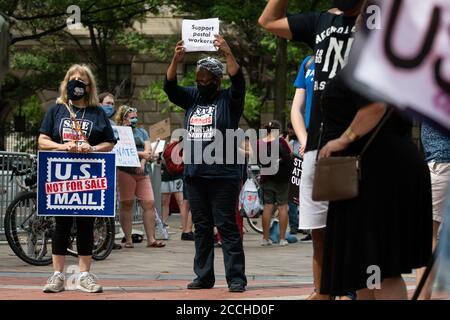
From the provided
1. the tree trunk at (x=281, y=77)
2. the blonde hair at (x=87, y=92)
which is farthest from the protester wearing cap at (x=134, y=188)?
the tree trunk at (x=281, y=77)

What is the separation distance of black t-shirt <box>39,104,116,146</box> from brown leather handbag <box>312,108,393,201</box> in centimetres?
375


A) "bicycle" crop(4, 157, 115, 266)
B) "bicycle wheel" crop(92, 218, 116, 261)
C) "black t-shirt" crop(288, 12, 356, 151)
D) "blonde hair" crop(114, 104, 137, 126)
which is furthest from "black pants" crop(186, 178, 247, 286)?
"blonde hair" crop(114, 104, 137, 126)

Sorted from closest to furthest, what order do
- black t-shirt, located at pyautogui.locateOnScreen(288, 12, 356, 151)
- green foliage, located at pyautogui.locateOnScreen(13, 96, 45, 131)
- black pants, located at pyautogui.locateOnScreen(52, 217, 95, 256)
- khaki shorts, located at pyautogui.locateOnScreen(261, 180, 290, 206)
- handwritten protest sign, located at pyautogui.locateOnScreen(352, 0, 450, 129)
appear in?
handwritten protest sign, located at pyautogui.locateOnScreen(352, 0, 450, 129), black t-shirt, located at pyautogui.locateOnScreen(288, 12, 356, 151), black pants, located at pyautogui.locateOnScreen(52, 217, 95, 256), khaki shorts, located at pyautogui.locateOnScreen(261, 180, 290, 206), green foliage, located at pyautogui.locateOnScreen(13, 96, 45, 131)

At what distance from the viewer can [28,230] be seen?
1082cm

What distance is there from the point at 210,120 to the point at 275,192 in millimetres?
6549

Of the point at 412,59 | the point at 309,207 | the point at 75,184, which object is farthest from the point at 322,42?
the point at 75,184

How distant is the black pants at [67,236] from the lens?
8727 mm

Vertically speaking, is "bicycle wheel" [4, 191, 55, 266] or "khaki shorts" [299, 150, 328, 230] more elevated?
"khaki shorts" [299, 150, 328, 230]

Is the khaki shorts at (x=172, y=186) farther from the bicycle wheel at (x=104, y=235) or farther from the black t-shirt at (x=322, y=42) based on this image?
the black t-shirt at (x=322, y=42)

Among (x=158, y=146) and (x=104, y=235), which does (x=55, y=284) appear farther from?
(x=158, y=146)

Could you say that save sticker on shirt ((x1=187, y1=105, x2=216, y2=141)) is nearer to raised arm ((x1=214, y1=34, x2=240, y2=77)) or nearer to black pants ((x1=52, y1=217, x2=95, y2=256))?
raised arm ((x1=214, y1=34, x2=240, y2=77))

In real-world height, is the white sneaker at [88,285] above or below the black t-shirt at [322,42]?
below

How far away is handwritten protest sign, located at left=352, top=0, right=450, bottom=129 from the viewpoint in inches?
162

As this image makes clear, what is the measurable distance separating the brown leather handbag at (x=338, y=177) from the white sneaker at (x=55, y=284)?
138 inches
